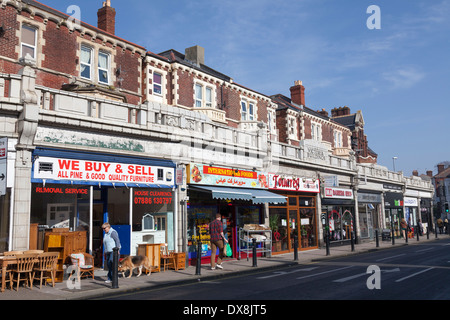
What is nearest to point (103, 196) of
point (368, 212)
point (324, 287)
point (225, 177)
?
point (225, 177)

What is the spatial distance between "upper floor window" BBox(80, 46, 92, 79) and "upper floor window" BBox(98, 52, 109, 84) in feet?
1.74

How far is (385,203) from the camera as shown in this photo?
117 ft

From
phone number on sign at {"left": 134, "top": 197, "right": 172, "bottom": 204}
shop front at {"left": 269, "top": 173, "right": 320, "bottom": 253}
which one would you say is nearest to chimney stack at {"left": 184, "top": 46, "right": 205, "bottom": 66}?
shop front at {"left": 269, "top": 173, "right": 320, "bottom": 253}

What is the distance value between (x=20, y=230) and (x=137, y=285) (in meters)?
3.83

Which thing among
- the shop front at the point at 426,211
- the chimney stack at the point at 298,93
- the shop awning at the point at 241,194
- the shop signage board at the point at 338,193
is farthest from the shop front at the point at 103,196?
the shop front at the point at 426,211

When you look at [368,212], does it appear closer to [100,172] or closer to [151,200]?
[151,200]

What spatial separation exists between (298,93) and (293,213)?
70.0ft

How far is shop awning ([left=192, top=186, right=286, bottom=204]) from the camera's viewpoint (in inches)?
671

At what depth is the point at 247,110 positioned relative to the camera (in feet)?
99.8

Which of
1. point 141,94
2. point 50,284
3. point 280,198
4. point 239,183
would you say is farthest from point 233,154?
point 50,284

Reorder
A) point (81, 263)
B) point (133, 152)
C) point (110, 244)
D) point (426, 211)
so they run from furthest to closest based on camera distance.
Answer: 1. point (426, 211)
2. point (133, 152)
3. point (81, 263)
4. point (110, 244)

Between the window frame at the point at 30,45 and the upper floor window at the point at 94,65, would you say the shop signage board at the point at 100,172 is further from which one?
the window frame at the point at 30,45
